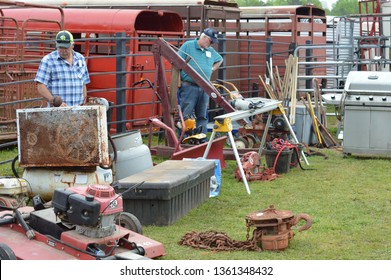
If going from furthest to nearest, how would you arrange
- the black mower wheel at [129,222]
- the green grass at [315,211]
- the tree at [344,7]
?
the tree at [344,7] < the black mower wheel at [129,222] < the green grass at [315,211]

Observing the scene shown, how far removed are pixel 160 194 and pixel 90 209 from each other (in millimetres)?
1766

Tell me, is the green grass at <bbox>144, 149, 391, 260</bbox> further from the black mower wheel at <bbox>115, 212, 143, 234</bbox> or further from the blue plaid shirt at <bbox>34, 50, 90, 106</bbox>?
the blue plaid shirt at <bbox>34, 50, 90, 106</bbox>

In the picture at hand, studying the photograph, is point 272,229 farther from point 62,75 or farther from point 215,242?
point 62,75

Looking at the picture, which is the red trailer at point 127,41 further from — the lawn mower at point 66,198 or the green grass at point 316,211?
the lawn mower at point 66,198

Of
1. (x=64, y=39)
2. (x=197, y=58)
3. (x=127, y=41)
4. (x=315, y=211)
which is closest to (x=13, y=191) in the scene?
(x=64, y=39)

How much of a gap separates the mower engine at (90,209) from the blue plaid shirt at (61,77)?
305cm

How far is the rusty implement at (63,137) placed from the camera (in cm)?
847

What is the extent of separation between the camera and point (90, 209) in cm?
620

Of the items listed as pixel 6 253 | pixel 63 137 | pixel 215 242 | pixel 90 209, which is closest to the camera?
pixel 6 253

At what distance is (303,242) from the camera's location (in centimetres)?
739

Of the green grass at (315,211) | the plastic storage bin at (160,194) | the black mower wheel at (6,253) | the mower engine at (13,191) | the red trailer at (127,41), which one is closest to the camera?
the black mower wheel at (6,253)

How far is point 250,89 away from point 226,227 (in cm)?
1131

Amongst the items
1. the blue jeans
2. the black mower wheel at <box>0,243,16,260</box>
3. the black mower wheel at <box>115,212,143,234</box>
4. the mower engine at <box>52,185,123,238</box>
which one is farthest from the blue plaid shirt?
the black mower wheel at <box>0,243,16,260</box>

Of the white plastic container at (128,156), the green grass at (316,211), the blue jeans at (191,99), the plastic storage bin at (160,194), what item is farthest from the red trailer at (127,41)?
the plastic storage bin at (160,194)
